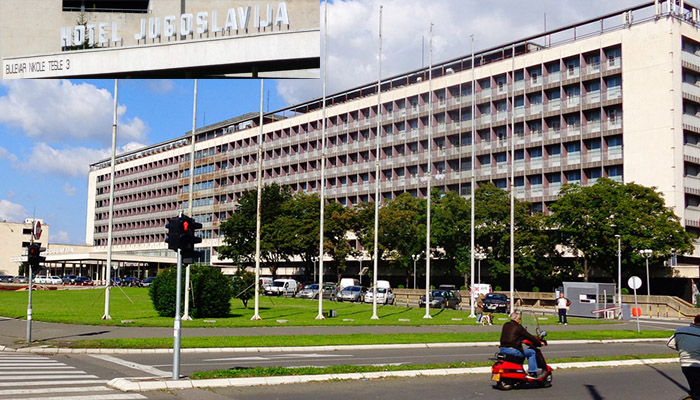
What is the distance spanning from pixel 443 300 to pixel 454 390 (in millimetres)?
43943

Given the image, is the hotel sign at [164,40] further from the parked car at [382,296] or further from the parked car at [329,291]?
the parked car at [329,291]

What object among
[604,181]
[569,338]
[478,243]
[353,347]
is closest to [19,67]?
[353,347]

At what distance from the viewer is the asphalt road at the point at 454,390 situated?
13000 millimetres

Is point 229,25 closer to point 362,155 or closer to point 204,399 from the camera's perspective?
point 204,399

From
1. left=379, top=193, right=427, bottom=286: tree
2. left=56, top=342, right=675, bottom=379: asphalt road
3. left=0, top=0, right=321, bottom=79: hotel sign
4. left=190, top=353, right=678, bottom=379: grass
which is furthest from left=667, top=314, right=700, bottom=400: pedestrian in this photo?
left=379, top=193, right=427, bottom=286: tree

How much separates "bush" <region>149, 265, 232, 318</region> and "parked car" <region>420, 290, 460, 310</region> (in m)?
25.1

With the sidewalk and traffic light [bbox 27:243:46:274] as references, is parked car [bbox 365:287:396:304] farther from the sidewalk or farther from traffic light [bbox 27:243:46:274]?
traffic light [bbox 27:243:46:274]

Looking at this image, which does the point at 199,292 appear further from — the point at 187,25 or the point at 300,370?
the point at 187,25

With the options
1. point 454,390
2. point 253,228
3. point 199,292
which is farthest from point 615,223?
point 454,390

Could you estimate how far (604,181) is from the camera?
6406 centimetres

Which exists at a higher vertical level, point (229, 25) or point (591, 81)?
point (591, 81)

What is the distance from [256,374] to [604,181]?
5550cm

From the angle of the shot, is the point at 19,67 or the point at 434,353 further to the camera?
the point at 434,353

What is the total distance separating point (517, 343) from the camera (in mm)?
14375
